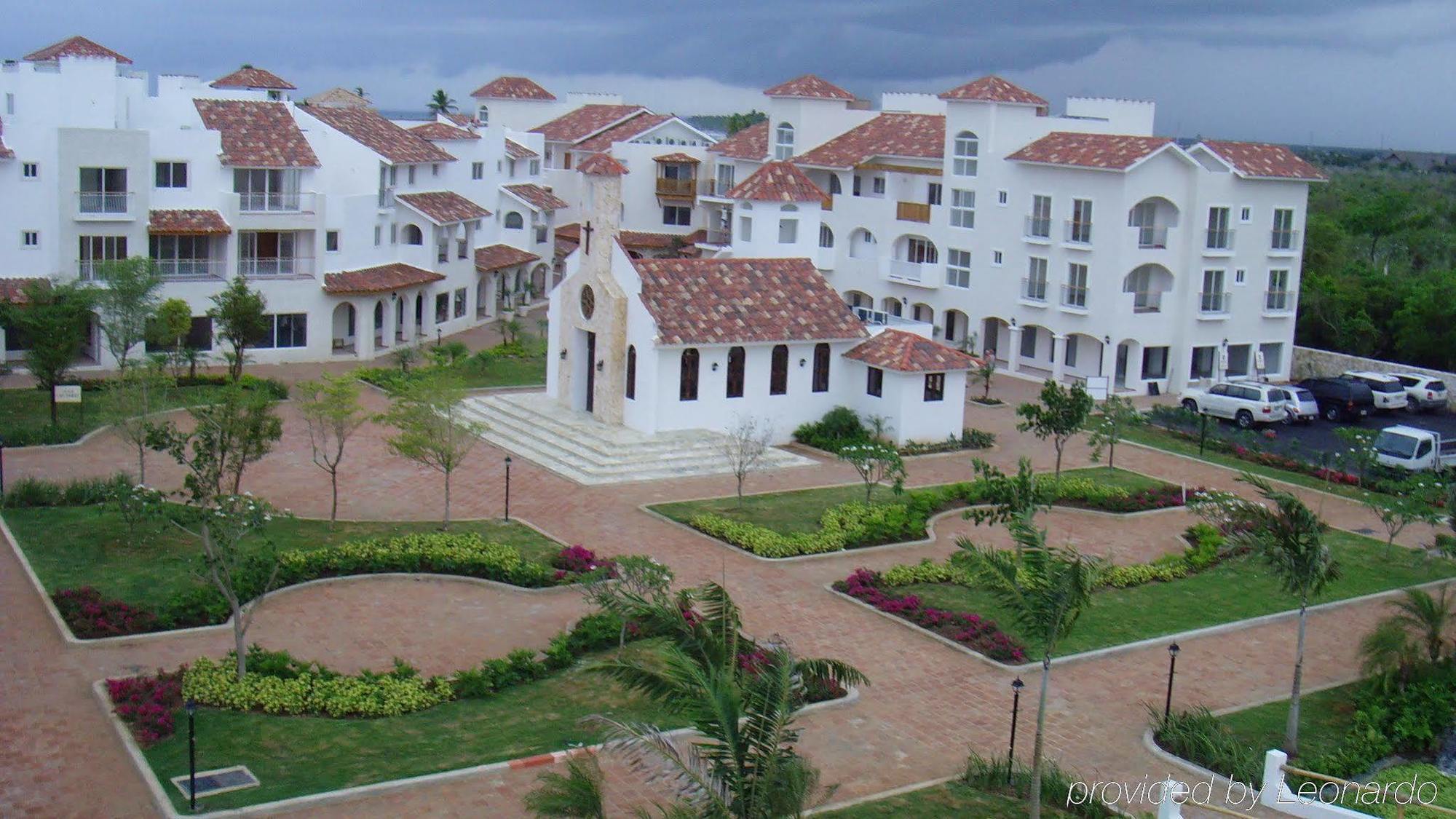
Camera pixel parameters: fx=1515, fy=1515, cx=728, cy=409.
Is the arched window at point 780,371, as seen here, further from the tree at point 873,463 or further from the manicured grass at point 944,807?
the manicured grass at point 944,807

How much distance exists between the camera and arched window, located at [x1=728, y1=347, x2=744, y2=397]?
3812cm

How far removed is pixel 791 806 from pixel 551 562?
13.7 m

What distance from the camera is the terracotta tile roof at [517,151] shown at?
66.2 m

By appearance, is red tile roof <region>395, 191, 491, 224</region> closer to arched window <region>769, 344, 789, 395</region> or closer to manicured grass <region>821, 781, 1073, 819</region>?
arched window <region>769, 344, 789, 395</region>

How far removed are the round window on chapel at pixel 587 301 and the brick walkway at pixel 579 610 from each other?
5977mm

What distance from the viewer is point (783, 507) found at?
32375mm

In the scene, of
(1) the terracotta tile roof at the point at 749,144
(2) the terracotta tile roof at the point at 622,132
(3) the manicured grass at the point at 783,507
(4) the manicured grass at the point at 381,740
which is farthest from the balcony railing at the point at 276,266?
(4) the manicured grass at the point at 381,740

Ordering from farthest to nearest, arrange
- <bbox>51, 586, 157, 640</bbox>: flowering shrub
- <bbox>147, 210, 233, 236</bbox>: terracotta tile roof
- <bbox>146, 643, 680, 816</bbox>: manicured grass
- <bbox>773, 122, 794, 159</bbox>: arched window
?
<bbox>773, 122, 794, 159</bbox>: arched window → <bbox>147, 210, 233, 236</bbox>: terracotta tile roof → <bbox>51, 586, 157, 640</bbox>: flowering shrub → <bbox>146, 643, 680, 816</bbox>: manicured grass

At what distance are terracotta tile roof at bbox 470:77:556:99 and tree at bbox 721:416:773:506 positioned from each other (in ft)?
155

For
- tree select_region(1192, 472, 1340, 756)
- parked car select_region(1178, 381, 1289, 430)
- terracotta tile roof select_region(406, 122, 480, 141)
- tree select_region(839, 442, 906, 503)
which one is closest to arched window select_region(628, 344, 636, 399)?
tree select_region(839, 442, 906, 503)

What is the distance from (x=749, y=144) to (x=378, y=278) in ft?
73.4

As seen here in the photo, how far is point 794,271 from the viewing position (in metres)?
40.9

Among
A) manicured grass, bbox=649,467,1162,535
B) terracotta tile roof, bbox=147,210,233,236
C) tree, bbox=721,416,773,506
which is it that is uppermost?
terracotta tile roof, bbox=147,210,233,236

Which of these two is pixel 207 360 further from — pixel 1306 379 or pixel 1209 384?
pixel 1306 379
